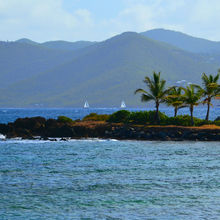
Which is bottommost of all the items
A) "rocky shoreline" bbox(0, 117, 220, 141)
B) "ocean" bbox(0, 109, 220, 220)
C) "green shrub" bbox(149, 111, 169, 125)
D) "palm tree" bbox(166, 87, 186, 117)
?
"ocean" bbox(0, 109, 220, 220)

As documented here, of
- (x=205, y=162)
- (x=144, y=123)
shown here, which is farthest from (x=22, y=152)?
(x=144, y=123)

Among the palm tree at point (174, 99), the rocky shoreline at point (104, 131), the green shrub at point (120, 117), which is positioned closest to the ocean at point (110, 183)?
the rocky shoreline at point (104, 131)

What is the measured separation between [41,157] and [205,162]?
44.2ft

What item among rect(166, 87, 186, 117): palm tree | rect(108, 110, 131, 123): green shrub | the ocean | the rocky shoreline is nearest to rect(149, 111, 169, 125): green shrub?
rect(166, 87, 186, 117): palm tree

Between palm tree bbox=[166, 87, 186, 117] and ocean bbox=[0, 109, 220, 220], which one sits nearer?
ocean bbox=[0, 109, 220, 220]

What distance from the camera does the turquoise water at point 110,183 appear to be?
20094mm

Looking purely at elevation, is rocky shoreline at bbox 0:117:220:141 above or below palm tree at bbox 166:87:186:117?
below

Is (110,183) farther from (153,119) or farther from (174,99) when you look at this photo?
(174,99)

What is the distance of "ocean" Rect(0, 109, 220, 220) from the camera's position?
65.8ft

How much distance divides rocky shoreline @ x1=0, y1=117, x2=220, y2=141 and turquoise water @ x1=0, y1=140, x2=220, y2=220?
328 inches

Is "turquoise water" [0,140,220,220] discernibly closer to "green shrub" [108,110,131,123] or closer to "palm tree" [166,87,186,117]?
"palm tree" [166,87,186,117]

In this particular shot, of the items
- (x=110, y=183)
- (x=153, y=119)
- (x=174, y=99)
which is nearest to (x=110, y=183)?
(x=110, y=183)

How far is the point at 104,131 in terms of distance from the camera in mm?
57812

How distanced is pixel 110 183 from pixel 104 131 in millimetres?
31356
